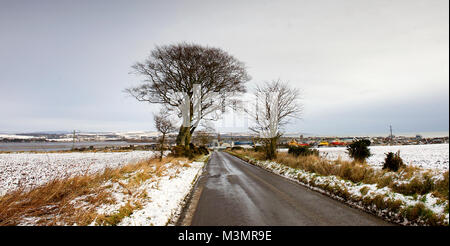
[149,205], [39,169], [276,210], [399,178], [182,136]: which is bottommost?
[39,169]

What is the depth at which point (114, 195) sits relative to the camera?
6047mm

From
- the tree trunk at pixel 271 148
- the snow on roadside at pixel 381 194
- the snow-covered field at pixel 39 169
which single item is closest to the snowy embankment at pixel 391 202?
the snow on roadside at pixel 381 194

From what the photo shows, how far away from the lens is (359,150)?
14.7m

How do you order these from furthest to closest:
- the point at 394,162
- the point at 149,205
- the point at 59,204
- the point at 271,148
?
the point at 271,148
the point at 394,162
the point at 149,205
the point at 59,204

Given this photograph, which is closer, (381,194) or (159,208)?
(159,208)

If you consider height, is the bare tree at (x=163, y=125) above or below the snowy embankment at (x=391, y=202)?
above

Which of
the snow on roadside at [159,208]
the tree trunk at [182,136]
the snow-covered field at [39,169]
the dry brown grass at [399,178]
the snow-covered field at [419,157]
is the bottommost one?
the snow-covered field at [419,157]

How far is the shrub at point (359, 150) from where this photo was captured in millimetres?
14516

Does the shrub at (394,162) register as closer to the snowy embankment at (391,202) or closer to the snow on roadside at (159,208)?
the snowy embankment at (391,202)

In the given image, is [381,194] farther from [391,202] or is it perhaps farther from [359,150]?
[359,150]

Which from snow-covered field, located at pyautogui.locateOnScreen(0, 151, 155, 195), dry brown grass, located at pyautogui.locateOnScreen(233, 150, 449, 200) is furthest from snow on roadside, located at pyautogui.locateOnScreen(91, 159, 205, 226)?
dry brown grass, located at pyautogui.locateOnScreen(233, 150, 449, 200)

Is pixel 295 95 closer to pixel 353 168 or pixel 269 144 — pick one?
pixel 269 144

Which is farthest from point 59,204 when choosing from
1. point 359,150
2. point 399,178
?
point 359,150

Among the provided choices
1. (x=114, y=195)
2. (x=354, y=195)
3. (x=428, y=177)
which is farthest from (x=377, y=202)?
(x=114, y=195)
